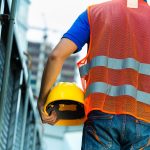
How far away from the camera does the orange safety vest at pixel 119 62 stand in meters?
3.78

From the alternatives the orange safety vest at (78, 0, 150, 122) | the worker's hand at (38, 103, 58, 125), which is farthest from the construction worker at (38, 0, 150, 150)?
the worker's hand at (38, 103, 58, 125)

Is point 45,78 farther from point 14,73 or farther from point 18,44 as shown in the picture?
point 14,73

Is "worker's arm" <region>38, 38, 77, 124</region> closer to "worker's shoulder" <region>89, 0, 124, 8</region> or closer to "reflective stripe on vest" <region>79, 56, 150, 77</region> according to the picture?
"reflective stripe on vest" <region>79, 56, 150, 77</region>

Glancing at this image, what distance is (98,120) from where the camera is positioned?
12.2 feet

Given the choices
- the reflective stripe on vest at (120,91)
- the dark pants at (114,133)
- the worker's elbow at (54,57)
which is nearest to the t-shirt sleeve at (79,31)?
the worker's elbow at (54,57)

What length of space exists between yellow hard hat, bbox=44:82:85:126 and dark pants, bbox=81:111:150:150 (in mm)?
207

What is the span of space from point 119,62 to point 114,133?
0.38m

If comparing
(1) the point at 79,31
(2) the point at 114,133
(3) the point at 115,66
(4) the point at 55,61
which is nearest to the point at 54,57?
(4) the point at 55,61

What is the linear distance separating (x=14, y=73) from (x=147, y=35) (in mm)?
2825

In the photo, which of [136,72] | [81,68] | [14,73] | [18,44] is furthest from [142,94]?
[14,73]

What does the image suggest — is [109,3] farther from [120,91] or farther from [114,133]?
[114,133]

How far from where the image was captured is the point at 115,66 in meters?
3.79

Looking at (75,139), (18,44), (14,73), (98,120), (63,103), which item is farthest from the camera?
(75,139)

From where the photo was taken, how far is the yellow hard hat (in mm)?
3902
